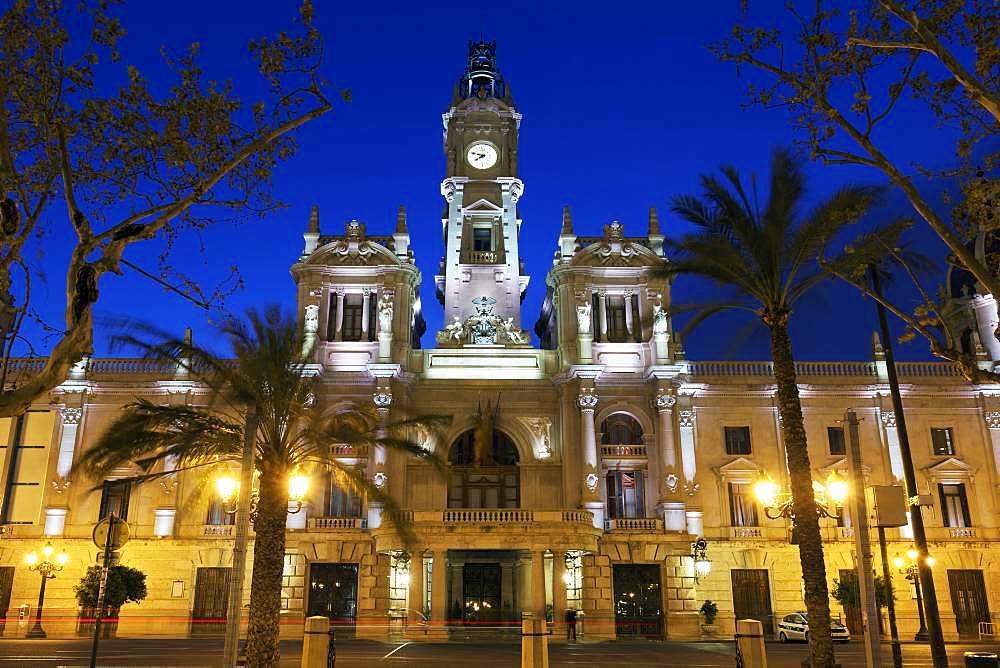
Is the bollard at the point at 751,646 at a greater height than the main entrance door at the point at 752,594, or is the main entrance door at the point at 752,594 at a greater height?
the main entrance door at the point at 752,594

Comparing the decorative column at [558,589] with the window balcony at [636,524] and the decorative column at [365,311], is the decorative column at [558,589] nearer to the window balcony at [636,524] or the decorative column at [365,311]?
the window balcony at [636,524]

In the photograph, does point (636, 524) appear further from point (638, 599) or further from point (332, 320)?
point (332, 320)

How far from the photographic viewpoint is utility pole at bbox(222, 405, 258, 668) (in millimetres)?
16031

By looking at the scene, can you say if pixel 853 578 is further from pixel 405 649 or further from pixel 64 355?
pixel 64 355

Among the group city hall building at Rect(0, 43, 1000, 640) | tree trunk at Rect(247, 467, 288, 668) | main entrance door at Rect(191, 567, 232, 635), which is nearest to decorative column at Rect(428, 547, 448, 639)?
city hall building at Rect(0, 43, 1000, 640)

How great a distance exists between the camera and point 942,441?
43.7 metres

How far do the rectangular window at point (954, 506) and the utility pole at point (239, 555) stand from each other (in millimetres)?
37473

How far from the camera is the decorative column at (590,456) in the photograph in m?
40.9

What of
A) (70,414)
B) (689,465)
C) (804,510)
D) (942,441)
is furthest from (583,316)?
(70,414)

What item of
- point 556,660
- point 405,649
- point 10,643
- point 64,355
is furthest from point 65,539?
point 64,355

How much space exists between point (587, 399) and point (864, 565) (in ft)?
88.0

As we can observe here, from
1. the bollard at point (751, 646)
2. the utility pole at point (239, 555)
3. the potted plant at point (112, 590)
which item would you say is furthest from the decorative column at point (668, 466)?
the utility pole at point (239, 555)

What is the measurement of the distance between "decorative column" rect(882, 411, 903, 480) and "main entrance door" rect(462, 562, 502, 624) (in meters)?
21.0

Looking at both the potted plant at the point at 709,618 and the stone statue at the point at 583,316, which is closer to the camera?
the potted plant at the point at 709,618
